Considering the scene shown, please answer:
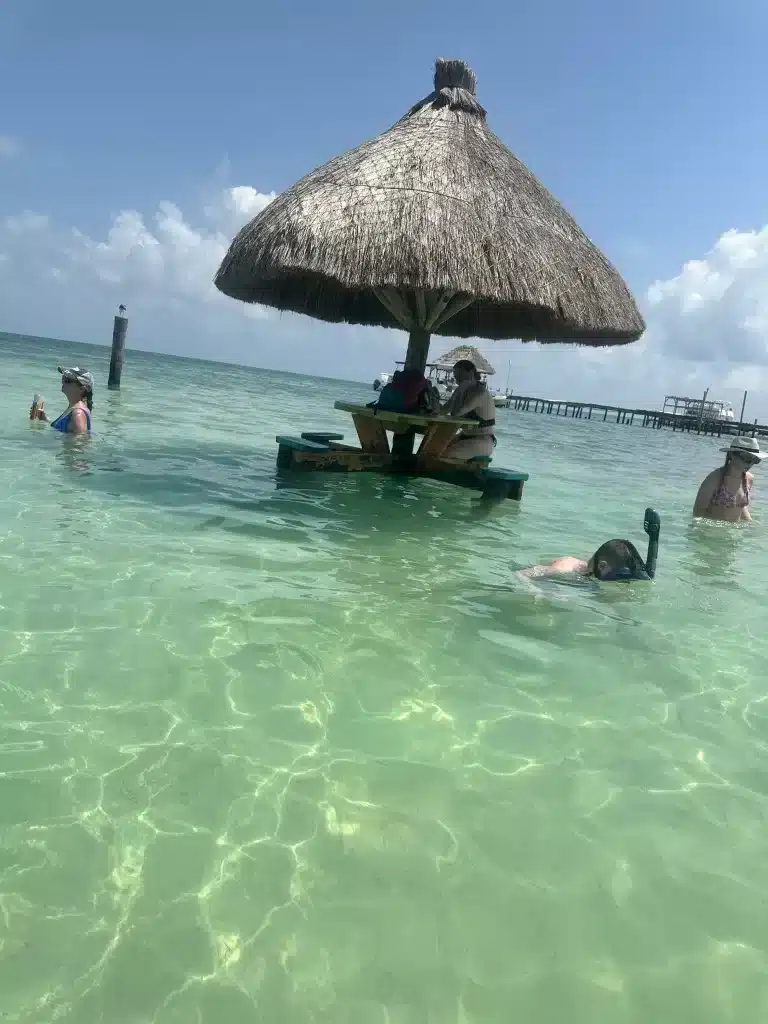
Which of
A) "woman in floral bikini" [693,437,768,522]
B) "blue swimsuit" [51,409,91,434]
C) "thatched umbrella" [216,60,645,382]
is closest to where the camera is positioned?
"thatched umbrella" [216,60,645,382]

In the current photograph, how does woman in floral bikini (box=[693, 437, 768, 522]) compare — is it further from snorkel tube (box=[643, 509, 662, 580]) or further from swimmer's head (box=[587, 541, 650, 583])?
swimmer's head (box=[587, 541, 650, 583])

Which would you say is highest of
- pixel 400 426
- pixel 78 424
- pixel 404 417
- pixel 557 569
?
pixel 404 417

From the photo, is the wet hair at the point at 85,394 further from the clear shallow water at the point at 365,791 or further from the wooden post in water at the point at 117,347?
the wooden post in water at the point at 117,347

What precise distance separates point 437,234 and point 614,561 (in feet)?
12.6

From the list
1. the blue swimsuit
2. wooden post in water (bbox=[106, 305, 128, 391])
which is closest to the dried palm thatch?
wooden post in water (bbox=[106, 305, 128, 391])

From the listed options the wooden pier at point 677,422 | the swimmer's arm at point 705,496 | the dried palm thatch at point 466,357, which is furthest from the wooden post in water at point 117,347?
the wooden pier at point 677,422

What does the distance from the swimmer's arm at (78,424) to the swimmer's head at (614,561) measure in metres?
6.83

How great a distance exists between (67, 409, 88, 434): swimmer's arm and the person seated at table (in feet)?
14.8

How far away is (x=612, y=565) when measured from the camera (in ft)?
17.2

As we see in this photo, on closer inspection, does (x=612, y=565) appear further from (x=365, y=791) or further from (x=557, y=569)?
(x=365, y=791)

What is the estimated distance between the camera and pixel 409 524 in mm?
6797

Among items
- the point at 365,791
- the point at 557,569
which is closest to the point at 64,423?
the point at 557,569

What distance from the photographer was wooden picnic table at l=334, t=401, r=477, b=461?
27.6 ft

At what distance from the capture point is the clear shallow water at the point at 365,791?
1.85m
